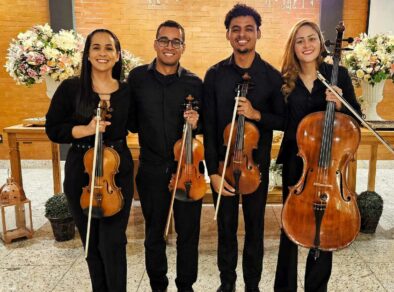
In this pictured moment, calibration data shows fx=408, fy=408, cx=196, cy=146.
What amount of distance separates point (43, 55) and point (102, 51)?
4.74ft

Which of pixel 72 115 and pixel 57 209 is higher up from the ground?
pixel 72 115

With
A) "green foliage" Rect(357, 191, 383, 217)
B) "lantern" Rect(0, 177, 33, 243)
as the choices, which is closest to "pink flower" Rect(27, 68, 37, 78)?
"lantern" Rect(0, 177, 33, 243)

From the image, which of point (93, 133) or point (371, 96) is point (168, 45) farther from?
point (371, 96)

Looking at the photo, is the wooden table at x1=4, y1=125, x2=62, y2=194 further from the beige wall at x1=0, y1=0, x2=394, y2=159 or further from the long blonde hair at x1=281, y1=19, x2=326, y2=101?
the beige wall at x1=0, y1=0, x2=394, y2=159

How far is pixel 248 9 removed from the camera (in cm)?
200

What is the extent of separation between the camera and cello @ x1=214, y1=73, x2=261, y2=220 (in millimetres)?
1918

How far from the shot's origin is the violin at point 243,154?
1919 mm

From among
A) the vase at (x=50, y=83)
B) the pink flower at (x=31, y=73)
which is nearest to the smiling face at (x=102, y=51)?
the pink flower at (x=31, y=73)

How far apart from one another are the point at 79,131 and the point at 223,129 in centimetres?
71

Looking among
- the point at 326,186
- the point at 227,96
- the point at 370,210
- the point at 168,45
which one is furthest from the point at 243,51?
the point at 370,210

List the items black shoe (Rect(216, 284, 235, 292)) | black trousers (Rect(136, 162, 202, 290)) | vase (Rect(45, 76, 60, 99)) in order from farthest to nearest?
vase (Rect(45, 76, 60, 99)), black shoe (Rect(216, 284, 235, 292)), black trousers (Rect(136, 162, 202, 290))

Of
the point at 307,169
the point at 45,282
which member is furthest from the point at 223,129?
the point at 45,282

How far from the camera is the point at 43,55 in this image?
3082 mm

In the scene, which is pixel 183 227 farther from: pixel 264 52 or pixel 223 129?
pixel 264 52
